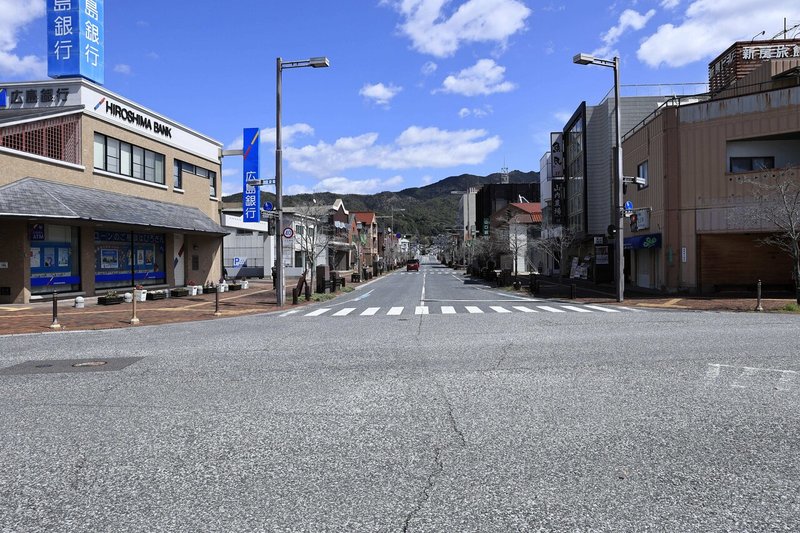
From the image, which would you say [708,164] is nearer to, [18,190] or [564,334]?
[564,334]

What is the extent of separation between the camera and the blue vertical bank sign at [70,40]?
2712 centimetres

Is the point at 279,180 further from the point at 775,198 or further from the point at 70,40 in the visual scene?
the point at 775,198

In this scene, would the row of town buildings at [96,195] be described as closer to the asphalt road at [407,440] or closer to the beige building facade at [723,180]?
the asphalt road at [407,440]

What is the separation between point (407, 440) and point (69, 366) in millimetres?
7276

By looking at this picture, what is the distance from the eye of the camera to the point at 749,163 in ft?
93.9

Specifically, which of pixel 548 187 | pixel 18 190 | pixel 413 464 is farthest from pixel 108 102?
pixel 548 187

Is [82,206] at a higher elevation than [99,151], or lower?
lower

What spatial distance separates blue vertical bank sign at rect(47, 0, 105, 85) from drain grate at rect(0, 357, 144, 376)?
22.2m

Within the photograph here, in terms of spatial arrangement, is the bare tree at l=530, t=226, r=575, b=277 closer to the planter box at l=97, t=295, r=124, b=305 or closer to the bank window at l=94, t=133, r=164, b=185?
the bank window at l=94, t=133, r=164, b=185

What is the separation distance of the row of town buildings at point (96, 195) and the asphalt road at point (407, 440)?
14.1 meters

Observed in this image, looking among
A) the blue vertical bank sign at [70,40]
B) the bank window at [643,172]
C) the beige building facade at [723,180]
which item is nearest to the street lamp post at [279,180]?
the blue vertical bank sign at [70,40]

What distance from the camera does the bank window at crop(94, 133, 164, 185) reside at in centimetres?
2734

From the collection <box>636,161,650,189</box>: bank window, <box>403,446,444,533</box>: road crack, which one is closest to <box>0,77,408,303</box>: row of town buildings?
<box>403,446,444,533</box>: road crack

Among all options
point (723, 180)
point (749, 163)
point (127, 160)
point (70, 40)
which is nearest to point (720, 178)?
point (723, 180)
